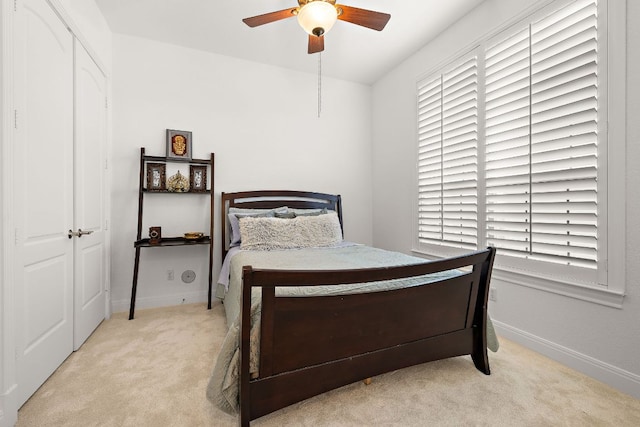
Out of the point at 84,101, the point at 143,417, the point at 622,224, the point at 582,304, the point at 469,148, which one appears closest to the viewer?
the point at 143,417

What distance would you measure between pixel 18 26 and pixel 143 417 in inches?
83.0

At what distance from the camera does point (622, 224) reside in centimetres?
167

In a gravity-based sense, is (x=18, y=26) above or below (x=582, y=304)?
above

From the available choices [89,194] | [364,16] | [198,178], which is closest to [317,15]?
[364,16]

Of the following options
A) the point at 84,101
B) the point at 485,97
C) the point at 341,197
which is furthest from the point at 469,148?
the point at 84,101

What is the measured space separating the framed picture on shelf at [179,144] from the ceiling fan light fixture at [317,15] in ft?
6.22

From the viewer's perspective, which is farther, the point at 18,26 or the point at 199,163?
the point at 199,163

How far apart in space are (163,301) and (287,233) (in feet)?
5.20

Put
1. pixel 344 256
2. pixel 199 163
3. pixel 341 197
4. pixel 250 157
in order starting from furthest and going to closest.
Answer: pixel 341 197
pixel 250 157
pixel 199 163
pixel 344 256

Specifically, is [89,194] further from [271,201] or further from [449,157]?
[449,157]

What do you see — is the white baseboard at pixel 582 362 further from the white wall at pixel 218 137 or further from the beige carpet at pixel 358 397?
the white wall at pixel 218 137

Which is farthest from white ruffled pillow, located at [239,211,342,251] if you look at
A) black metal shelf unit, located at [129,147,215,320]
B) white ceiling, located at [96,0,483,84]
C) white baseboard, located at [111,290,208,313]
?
white ceiling, located at [96,0,483,84]

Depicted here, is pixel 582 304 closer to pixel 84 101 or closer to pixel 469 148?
pixel 469 148

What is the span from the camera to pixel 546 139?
2.03 metres
